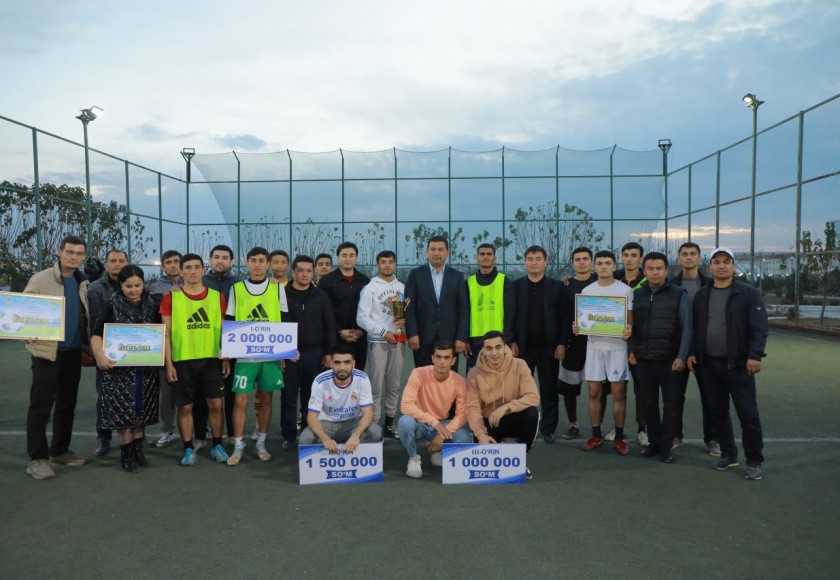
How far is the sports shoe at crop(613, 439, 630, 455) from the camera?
5.39 metres

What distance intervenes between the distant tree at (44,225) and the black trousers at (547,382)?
12.9 m

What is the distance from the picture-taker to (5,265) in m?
13.8

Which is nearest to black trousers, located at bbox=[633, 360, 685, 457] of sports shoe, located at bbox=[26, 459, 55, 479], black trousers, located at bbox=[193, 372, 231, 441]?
black trousers, located at bbox=[193, 372, 231, 441]

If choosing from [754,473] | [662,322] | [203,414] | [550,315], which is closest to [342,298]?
[203,414]

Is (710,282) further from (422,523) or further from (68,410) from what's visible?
(68,410)

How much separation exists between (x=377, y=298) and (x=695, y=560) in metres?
3.70

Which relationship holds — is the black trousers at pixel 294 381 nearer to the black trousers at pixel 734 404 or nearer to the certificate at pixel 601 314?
the certificate at pixel 601 314

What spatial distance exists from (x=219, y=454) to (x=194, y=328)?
113cm

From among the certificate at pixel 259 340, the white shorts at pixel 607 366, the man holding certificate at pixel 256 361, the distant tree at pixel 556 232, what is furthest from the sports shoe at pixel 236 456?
the distant tree at pixel 556 232

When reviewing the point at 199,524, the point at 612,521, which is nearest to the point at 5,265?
the point at 199,524

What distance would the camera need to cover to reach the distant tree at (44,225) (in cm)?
1384

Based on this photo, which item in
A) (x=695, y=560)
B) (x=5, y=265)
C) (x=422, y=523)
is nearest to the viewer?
(x=695, y=560)

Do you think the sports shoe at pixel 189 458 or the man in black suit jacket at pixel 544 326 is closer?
the sports shoe at pixel 189 458

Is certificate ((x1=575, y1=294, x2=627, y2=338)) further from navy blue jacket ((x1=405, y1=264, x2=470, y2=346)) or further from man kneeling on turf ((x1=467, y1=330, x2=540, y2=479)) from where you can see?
navy blue jacket ((x1=405, y1=264, x2=470, y2=346))
